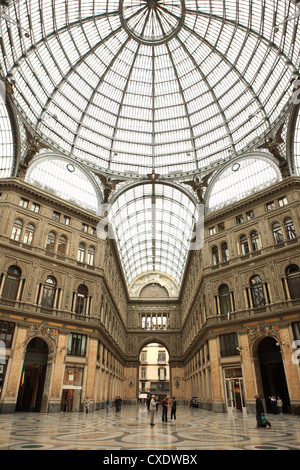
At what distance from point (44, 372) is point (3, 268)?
11.2 m

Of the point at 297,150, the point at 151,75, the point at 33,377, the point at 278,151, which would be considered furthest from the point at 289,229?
the point at 33,377

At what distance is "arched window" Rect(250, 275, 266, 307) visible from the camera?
31.6 meters

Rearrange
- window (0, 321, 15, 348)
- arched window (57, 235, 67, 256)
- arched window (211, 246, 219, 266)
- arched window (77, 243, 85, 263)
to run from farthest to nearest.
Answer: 1. arched window (211, 246, 219, 266)
2. arched window (77, 243, 85, 263)
3. arched window (57, 235, 67, 256)
4. window (0, 321, 15, 348)

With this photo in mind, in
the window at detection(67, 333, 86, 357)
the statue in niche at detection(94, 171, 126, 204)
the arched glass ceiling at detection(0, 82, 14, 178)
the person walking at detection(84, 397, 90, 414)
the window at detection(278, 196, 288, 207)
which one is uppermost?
the statue in niche at detection(94, 171, 126, 204)

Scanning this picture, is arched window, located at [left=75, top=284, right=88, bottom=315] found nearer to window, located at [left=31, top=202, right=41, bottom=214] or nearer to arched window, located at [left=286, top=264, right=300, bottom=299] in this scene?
window, located at [left=31, top=202, right=41, bottom=214]

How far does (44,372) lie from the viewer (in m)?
30.1

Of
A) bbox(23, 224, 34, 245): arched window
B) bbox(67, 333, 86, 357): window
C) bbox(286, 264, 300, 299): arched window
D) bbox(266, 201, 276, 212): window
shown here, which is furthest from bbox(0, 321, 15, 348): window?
bbox(266, 201, 276, 212): window

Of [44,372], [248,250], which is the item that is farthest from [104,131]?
[44,372]

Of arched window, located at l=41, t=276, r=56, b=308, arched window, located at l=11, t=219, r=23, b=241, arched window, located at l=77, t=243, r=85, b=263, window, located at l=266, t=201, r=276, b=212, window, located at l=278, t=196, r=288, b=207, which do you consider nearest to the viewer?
arched window, located at l=11, t=219, r=23, b=241

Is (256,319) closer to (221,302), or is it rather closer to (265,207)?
(221,302)

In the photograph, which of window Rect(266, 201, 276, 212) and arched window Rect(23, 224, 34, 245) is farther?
window Rect(266, 201, 276, 212)

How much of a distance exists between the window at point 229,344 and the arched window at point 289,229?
1193 cm

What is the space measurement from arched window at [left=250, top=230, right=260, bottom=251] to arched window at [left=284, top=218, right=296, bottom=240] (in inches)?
135

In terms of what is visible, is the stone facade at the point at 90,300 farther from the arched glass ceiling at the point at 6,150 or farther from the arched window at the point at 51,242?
the arched glass ceiling at the point at 6,150
